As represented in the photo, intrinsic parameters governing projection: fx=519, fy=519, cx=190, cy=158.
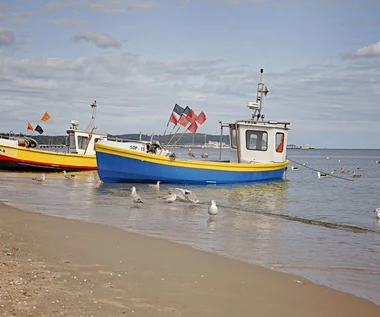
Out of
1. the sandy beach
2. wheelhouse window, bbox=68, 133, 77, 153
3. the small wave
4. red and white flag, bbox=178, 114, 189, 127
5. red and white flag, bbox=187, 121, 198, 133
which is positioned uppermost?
red and white flag, bbox=178, 114, 189, 127

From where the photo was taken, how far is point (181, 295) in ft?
17.1

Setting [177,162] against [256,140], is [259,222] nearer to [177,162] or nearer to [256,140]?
[177,162]

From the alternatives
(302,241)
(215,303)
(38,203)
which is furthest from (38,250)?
(38,203)

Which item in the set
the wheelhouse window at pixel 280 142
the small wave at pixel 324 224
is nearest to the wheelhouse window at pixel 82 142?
the wheelhouse window at pixel 280 142

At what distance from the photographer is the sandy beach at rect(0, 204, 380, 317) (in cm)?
466

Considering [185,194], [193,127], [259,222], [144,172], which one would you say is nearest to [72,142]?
[193,127]

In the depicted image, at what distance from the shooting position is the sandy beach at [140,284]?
4664mm

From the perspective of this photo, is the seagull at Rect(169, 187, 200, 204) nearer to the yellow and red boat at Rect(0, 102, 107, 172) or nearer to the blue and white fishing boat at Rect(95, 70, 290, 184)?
the blue and white fishing boat at Rect(95, 70, 290, 184)

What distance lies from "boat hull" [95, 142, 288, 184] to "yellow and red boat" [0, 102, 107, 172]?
9.13m

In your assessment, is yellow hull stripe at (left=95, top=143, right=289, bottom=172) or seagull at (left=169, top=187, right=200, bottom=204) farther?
yellow hull stripe at (left=95, top=143, right=289, bottom=172)

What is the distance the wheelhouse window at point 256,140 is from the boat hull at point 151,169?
93.5 inches

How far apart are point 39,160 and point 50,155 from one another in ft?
2.24

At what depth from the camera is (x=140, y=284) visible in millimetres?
5488

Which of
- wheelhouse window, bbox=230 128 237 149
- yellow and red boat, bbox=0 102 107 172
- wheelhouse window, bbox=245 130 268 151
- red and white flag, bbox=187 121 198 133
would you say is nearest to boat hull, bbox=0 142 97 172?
yellow and red boat, bbox=0 102 107 172
